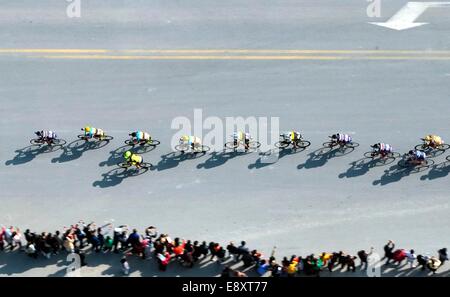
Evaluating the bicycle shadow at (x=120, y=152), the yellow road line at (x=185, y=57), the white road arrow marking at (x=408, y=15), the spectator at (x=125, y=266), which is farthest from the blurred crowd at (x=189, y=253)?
the white road arrow marking at (x=408, y=15)

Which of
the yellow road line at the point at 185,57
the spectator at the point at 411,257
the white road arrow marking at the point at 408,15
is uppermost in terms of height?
the white road arrow marking at the point at 408,15

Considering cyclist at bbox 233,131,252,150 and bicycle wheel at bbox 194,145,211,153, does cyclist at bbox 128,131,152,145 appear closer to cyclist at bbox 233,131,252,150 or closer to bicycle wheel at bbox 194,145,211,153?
bicycle wheel at bbox 194,145,211,153

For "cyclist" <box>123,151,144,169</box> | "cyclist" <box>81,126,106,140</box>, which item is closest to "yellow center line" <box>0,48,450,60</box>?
"cyclist" <box>81,126,106,140</box>

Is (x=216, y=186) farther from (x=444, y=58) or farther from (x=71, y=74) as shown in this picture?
(x=444, y=58)

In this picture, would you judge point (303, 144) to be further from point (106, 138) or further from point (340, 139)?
point (106, 138)

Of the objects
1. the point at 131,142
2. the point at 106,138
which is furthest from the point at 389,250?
the point at 106,138

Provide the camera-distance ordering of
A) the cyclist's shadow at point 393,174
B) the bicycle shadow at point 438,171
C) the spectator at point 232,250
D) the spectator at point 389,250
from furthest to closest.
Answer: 1. the bicycle shadow at point 438,171
2. the cyclist's shadow at point 393,174
3. the spectator at point 232,250
4. the spectator at point 389,250

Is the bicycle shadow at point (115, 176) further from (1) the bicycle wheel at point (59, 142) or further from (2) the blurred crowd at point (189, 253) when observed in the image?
(2) the blurred crowd at point (189, 253)
